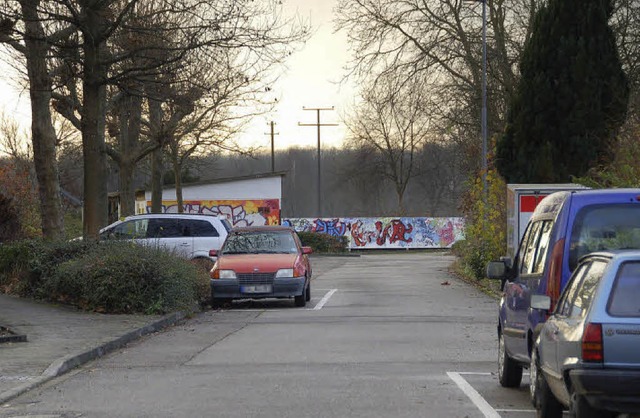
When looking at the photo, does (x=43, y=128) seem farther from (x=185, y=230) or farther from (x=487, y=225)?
(x=487, y=225)

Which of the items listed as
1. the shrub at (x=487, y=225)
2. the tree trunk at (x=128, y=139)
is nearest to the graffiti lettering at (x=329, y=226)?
the tree trunk at (x=128, y=139)

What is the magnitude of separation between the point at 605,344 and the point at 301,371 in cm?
573

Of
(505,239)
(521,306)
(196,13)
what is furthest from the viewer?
(505,239)

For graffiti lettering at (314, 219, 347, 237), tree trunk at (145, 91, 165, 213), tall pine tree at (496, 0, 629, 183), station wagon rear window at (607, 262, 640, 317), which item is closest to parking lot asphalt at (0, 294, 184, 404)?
station wagon rear window at (607, 262, 640, 317)

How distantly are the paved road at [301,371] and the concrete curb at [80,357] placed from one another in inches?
5.3

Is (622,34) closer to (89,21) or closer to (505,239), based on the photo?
(505,239)

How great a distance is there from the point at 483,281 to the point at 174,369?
772 inches

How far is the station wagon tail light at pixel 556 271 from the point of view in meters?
8.86

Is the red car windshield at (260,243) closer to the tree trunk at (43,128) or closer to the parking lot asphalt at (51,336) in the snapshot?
the tree trunk at (43,128)

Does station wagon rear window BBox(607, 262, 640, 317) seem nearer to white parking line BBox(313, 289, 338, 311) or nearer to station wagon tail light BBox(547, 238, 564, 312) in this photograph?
station wagon tail light BBox(547, 238, 564, 312)

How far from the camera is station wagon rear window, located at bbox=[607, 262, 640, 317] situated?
698 centimetres

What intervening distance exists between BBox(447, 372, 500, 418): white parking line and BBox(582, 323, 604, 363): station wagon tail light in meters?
2.33

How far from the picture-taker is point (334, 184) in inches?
3799

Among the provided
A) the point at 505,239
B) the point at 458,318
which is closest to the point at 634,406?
the point at 458,318
